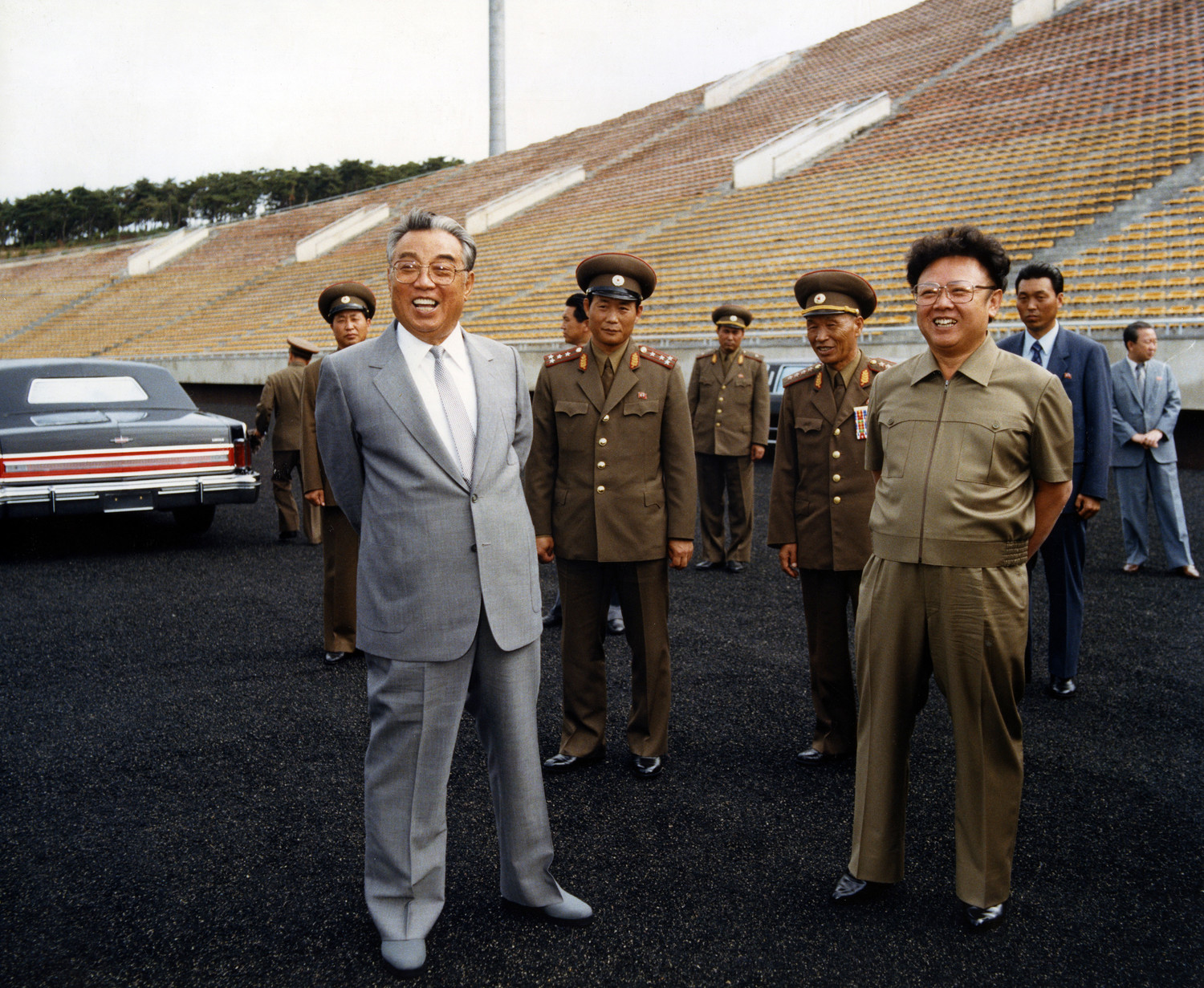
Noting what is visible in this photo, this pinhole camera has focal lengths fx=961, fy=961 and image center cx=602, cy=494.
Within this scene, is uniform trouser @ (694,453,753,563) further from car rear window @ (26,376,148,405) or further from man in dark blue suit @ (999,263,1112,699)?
car rear window @ (26,376,148,405)

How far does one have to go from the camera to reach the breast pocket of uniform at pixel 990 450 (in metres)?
2.54

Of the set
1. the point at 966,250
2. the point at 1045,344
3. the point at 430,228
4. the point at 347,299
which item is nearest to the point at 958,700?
the point at 966,250

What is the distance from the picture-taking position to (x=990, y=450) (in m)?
2.55

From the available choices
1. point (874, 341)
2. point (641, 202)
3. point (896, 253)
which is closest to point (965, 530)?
point (874, 341)

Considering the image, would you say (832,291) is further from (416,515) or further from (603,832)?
(603,832)

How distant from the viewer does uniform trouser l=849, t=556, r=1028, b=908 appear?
8.43ft

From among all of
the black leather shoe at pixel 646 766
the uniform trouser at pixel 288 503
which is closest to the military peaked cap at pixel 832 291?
the black leather shoe at pixel 646 766

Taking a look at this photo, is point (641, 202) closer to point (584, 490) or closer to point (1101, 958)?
point (584, 490)

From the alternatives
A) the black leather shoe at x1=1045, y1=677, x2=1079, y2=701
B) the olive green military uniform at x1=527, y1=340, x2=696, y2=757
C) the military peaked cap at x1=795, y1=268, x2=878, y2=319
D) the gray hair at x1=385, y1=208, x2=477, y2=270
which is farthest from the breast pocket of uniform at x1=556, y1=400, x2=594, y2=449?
the black leather shoe at x1=1045, y1=677, x2=1079, y2=701

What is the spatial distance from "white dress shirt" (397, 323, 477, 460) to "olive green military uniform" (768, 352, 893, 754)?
1501 millimetres

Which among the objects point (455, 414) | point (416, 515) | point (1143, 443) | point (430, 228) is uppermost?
point (430, 228)

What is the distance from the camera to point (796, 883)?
282 centimetres

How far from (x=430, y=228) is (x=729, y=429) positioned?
5.19 meters

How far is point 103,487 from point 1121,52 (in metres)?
21.1
